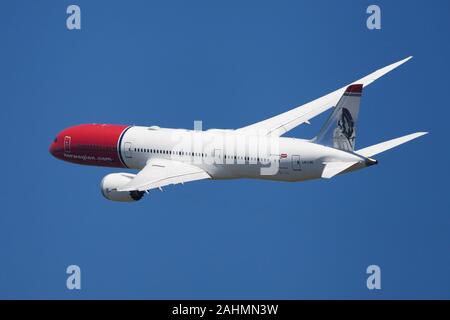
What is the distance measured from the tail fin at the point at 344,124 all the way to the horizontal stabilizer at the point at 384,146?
89 cm

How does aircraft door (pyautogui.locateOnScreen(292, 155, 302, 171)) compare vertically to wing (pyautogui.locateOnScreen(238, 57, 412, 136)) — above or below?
below

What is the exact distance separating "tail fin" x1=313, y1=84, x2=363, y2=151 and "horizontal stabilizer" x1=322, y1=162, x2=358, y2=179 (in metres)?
1.22

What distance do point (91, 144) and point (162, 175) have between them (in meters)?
8.78

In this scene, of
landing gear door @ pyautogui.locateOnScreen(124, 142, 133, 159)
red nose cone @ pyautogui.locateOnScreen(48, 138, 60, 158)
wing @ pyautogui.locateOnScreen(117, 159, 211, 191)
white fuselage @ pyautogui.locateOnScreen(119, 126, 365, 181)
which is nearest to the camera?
wing @ pyautogui.locateOnScreen(117, 159, 211, 191)

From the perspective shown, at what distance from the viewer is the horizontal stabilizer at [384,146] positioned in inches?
3000

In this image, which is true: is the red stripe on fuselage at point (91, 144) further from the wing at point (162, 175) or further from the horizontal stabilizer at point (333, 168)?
the horizontal stabilizer at point (333, 168)

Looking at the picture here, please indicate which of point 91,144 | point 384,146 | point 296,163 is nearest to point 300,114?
point 296,163

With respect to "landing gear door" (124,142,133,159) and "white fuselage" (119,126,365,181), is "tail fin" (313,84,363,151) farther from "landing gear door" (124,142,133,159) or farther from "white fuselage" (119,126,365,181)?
"landing gear door" (124,142,133,159)

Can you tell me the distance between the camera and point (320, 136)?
77188mm

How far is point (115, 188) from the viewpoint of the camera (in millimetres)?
79000

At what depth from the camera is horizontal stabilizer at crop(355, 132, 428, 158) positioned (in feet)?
250

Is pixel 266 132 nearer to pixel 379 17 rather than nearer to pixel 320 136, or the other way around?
pixel 320 136

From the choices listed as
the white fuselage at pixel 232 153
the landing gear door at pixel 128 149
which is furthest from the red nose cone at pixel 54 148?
the landing gear door at pixel 128 149

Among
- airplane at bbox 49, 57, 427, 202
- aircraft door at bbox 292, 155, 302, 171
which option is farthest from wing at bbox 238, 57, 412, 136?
aircraft door at bbox 292, 155, 302, 171
